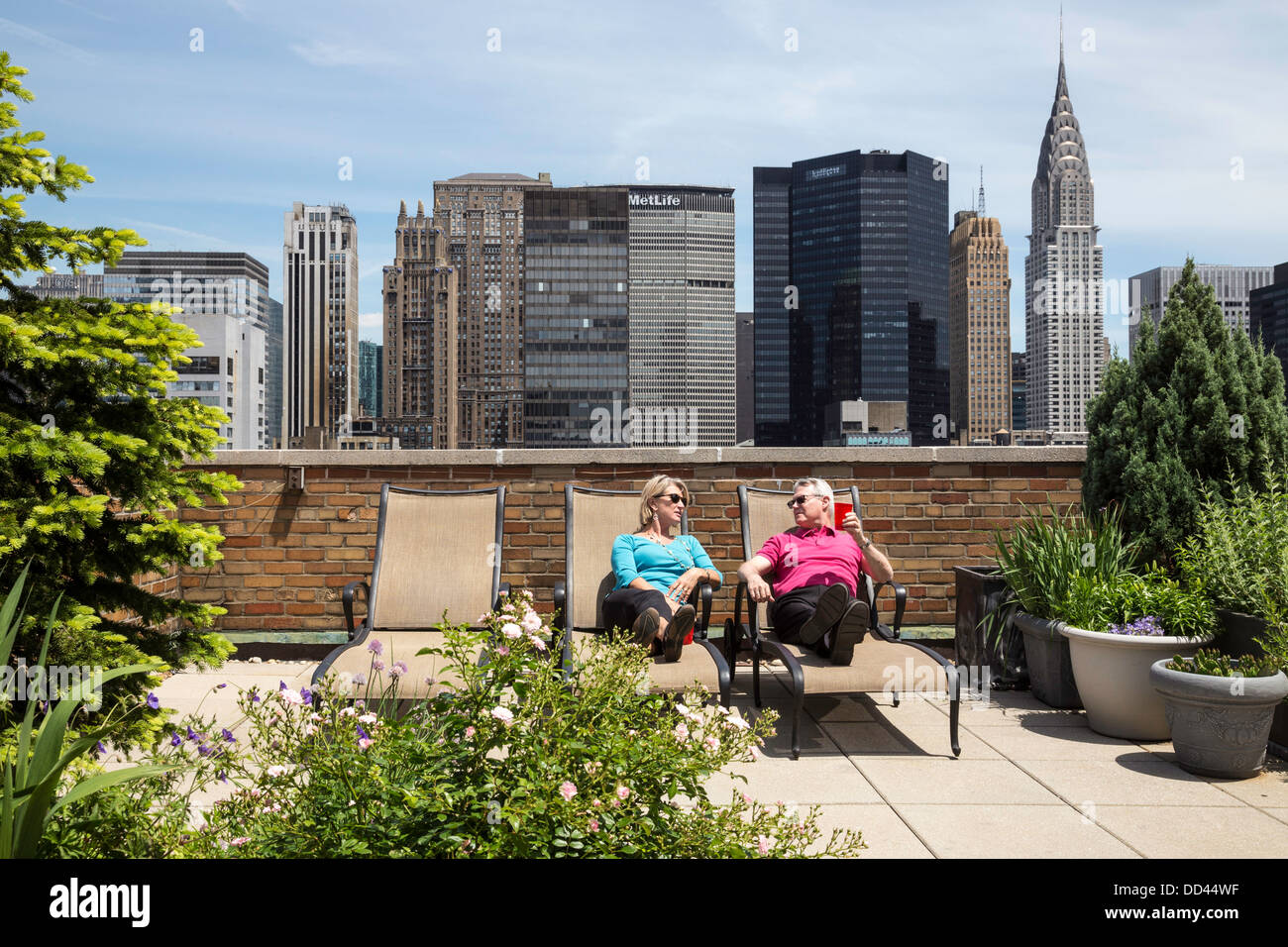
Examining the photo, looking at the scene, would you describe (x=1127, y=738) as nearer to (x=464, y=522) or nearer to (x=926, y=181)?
(x=464, y=522)

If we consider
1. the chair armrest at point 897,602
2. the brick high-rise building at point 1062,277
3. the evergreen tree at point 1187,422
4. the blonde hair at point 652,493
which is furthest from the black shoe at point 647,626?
the brick high-rise building at point 1062,277

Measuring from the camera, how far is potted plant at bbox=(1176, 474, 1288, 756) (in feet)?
12.9

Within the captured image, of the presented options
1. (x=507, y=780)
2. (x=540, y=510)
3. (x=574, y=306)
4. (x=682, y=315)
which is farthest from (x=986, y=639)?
(x=682, y=315)

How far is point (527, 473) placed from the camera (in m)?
6.21

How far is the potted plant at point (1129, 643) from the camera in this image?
162 inches

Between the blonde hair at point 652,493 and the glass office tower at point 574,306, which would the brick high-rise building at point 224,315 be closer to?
the glass office tower at point 574,306

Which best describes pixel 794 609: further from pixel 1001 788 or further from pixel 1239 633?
pixel 1239 633

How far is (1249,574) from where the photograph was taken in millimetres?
4152

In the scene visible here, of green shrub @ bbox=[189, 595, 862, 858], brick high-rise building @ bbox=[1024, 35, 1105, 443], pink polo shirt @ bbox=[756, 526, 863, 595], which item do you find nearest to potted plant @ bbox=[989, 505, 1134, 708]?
pink polo shirt @ bbox=[756, 526, 863, 595]

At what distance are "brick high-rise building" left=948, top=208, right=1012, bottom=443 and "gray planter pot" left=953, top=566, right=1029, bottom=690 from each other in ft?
537

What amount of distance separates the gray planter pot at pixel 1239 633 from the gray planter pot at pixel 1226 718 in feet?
1.18

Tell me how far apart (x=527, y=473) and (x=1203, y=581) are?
4136 mm

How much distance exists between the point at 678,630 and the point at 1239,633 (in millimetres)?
2672
